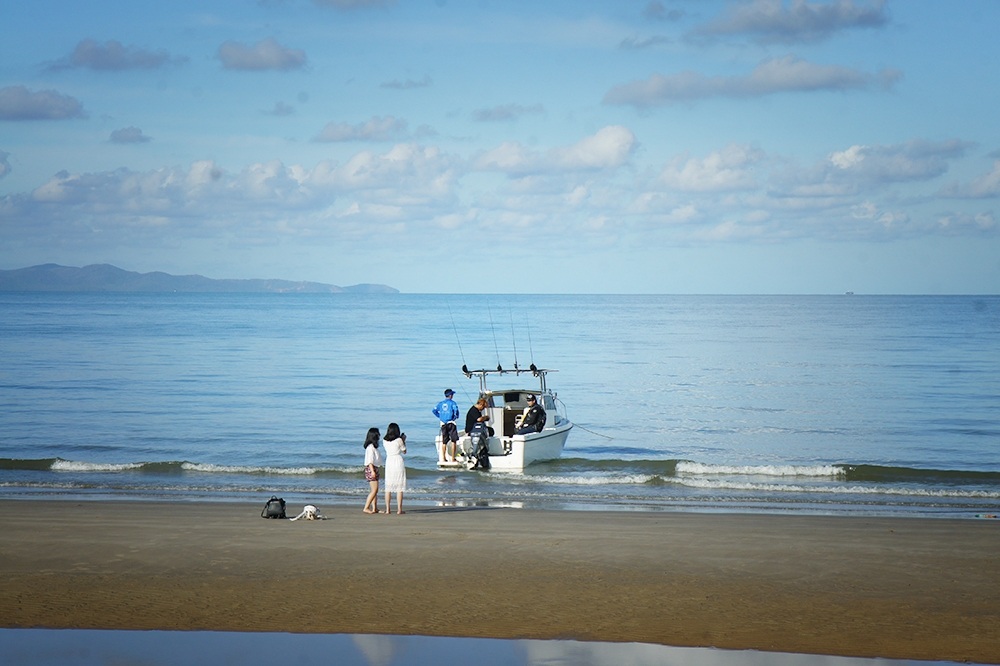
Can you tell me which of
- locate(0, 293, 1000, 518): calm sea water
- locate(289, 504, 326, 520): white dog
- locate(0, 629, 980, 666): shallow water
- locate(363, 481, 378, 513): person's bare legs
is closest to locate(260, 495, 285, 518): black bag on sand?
locate(289, 504, 326, 520): white dog

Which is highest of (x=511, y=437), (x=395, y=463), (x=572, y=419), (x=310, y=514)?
(x=572, y=419)

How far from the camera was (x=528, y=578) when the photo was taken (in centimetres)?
1276

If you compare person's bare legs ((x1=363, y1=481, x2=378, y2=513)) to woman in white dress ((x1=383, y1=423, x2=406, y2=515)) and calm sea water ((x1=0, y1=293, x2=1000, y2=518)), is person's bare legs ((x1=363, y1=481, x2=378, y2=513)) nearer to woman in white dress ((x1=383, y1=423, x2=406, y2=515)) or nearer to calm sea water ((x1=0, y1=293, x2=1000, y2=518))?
woman in white dress ((x1=383, y1=423, x2=406, y2=515))

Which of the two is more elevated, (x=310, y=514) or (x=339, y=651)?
(x=310, y=514)

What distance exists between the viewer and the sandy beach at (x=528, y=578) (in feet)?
34.9

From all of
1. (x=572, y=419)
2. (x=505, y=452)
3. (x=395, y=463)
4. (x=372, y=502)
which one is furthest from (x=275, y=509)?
(x=572, y=419)

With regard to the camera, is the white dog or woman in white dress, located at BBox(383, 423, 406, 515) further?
the white dog

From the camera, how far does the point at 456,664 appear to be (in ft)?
30.6

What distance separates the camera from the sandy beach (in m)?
10.6

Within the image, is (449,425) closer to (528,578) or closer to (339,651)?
(528,578)

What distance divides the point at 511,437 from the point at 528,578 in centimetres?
1227

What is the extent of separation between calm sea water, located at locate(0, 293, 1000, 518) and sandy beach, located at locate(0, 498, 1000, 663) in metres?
3.97

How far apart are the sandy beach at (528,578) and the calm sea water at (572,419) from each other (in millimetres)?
3969

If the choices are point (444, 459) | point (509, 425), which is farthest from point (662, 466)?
point (444, 459)
